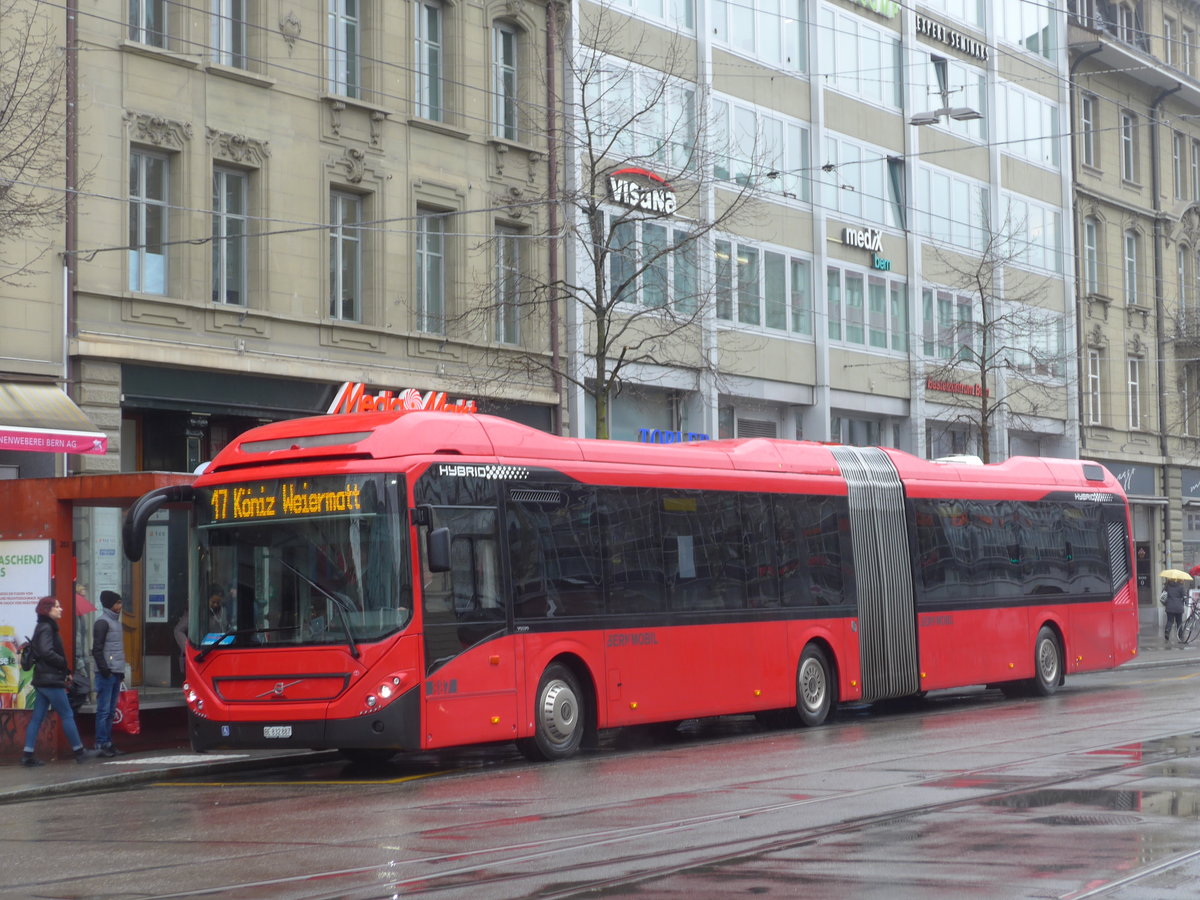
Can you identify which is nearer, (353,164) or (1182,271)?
(353,164)

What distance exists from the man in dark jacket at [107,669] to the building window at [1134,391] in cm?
3810

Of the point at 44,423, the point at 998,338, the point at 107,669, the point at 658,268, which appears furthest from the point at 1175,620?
the point at 107,669

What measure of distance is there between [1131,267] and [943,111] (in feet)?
53.0

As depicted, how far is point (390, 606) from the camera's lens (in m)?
15.3

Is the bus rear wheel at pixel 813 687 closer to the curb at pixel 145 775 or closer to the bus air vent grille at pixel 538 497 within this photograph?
the bus air vent grille at pixel 538 497

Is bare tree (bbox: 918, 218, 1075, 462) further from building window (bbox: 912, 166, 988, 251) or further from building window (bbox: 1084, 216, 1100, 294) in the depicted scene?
building window (bbox: 1084, 216, 1100, 294)

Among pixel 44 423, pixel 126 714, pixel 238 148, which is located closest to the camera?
pixel 126 714

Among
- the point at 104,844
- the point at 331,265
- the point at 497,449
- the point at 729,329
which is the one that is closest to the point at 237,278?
the point at 331,265

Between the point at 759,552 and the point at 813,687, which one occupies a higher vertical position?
the point at 759,552

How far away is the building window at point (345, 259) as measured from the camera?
88.7 ft

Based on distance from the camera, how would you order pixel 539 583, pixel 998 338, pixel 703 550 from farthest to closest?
pixel 998 338
pixel 703 550
pixel 539 583

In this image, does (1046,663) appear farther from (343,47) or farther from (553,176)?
(343,47)

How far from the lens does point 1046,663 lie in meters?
25.5

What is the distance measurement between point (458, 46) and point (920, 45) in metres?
16.9
